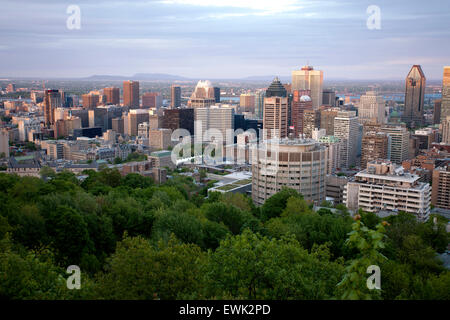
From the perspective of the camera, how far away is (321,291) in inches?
172

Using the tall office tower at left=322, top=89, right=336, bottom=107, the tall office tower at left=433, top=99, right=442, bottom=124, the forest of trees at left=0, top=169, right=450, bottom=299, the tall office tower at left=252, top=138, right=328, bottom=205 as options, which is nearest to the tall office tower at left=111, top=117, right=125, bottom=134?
the tall office tower at left=322, top=89, right=336, bottom=107

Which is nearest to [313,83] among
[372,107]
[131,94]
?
[372,107]

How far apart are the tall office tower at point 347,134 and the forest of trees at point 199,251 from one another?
2131 centimetres

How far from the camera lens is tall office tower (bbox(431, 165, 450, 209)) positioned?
22.8 metres

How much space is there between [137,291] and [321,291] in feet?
5.99

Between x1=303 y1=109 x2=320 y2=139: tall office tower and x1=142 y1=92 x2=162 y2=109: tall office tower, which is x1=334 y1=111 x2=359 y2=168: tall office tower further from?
x1=142 y1=92 x2=162 y2=109: tall office tower

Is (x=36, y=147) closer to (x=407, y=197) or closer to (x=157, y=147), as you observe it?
(x=157, y=147)

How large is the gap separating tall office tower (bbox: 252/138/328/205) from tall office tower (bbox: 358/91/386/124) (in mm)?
33857

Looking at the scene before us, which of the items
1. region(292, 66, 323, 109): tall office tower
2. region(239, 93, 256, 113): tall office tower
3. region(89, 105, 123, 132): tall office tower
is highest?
region(292, 66, 323, 109): tall office tower

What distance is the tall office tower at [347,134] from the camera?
3441 cm

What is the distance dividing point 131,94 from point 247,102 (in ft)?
51.3

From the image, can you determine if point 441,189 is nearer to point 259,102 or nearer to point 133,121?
point 259,102

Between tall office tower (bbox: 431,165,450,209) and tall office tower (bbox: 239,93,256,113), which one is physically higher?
tall office tower (bbox: 239,93,256,113)
